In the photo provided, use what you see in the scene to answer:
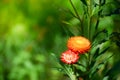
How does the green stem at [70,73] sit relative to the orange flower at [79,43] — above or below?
below

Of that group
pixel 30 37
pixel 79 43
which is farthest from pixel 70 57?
pixel 30 37

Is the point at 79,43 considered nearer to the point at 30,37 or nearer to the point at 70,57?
the point at 70,57

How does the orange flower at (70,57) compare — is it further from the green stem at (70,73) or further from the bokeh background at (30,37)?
the bokeh background at (30,37)

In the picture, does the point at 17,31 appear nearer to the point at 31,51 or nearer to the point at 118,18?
the point at 31,51

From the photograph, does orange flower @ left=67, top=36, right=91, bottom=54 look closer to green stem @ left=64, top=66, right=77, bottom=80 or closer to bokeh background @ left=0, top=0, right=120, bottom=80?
green stem @ left=64, top=66, right=77, bottom=80

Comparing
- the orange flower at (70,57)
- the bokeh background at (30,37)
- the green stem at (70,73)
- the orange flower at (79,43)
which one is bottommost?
the bokeh background at (30,37)

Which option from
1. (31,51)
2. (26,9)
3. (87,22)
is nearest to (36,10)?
(26,9)

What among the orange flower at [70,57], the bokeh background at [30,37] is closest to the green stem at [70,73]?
the orange flower at [70,57]
